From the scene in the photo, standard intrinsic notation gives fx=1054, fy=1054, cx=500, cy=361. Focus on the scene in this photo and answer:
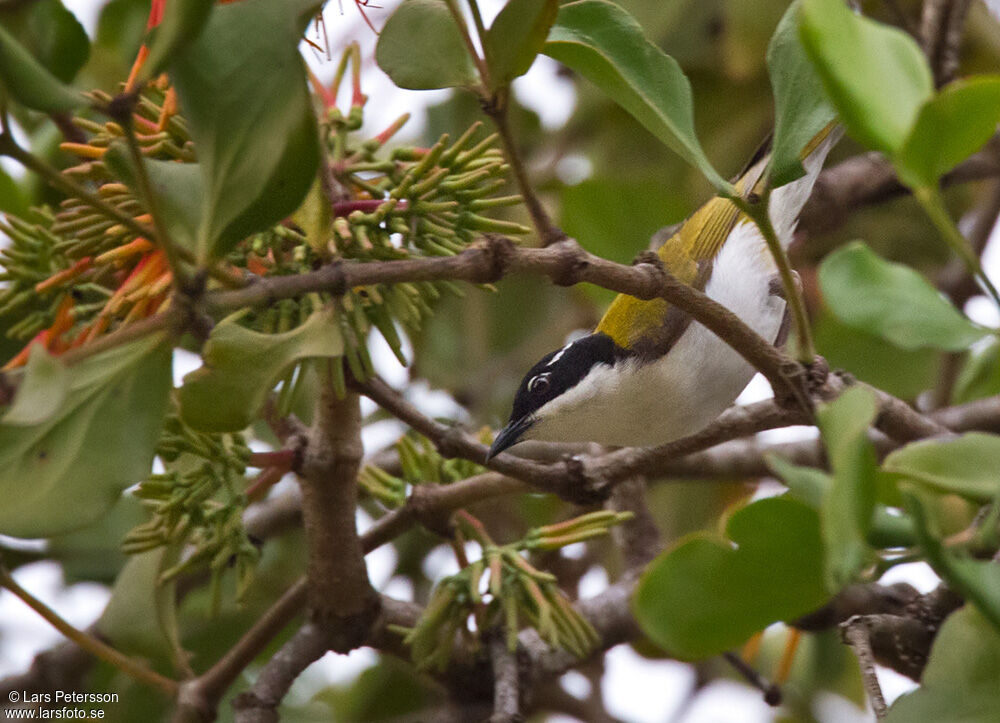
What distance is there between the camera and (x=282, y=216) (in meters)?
1.11

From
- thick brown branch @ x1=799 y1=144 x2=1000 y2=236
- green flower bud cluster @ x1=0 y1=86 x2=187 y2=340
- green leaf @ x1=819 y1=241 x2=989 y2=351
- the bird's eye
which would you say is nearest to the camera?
green leaf @ x1=819 y1=241 x2=989 y2=351

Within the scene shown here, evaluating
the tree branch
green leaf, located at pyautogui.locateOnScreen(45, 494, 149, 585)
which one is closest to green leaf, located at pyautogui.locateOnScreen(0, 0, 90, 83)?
the tree branch

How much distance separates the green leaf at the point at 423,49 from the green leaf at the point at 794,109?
0.40 meters

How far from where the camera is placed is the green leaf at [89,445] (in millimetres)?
1120

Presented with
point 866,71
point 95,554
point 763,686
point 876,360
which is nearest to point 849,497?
point 866,71

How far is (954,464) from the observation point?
38.0 inches

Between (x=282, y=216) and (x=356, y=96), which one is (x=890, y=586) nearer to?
(x=356, y=96)

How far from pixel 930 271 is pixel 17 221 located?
3.03m

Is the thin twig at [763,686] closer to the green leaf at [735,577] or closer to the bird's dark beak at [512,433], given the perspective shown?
the bird's dark beak at [512,433]

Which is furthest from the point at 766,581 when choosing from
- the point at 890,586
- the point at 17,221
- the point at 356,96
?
the point at 17,221

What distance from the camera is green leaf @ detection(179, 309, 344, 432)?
117cm

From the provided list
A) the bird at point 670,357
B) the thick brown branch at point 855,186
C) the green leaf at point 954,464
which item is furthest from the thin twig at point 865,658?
the thick brown branch at point 855,186

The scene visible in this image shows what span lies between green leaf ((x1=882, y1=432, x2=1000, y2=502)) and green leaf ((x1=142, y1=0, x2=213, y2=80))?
753 mm

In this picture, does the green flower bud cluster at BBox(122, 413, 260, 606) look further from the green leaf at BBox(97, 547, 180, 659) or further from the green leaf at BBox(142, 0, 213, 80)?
the green leaf at BBox(142, 0, 213, 80)
